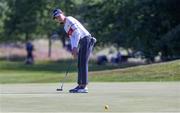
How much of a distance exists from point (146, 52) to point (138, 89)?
73.1 feet

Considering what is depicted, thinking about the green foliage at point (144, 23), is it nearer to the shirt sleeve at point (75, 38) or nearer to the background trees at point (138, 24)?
the background trees at point (138, 24)

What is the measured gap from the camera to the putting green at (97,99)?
447 inches

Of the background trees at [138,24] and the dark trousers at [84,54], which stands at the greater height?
the background trees at [138,24]

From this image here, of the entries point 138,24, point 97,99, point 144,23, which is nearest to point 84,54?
point 97,99

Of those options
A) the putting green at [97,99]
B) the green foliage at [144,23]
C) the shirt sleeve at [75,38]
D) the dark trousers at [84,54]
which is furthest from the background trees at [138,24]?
the shirt sleeve at [75,38]

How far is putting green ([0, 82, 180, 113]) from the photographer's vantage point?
37.2 ft

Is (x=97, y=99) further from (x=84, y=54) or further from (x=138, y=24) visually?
(x=138, y=24)

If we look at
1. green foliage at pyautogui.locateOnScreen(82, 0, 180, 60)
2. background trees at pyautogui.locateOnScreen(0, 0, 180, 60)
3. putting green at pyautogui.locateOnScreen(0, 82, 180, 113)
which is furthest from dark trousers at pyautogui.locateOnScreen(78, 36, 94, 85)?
green foliage at pyautogui.locateOnScreen(82, 0, 180, 60)

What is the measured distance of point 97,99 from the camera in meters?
12.9

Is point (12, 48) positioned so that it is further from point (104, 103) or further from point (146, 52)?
point (104, 103)

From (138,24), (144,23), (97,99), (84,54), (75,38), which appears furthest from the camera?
(144,23)

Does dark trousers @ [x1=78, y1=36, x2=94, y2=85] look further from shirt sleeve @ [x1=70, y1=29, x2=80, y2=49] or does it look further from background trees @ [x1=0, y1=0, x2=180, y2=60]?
background trees @ [x1=0, y1=0, x2=180, y2=60]

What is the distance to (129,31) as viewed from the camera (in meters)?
38.3

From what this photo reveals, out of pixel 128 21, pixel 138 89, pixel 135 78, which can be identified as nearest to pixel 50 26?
pixel 128 21
